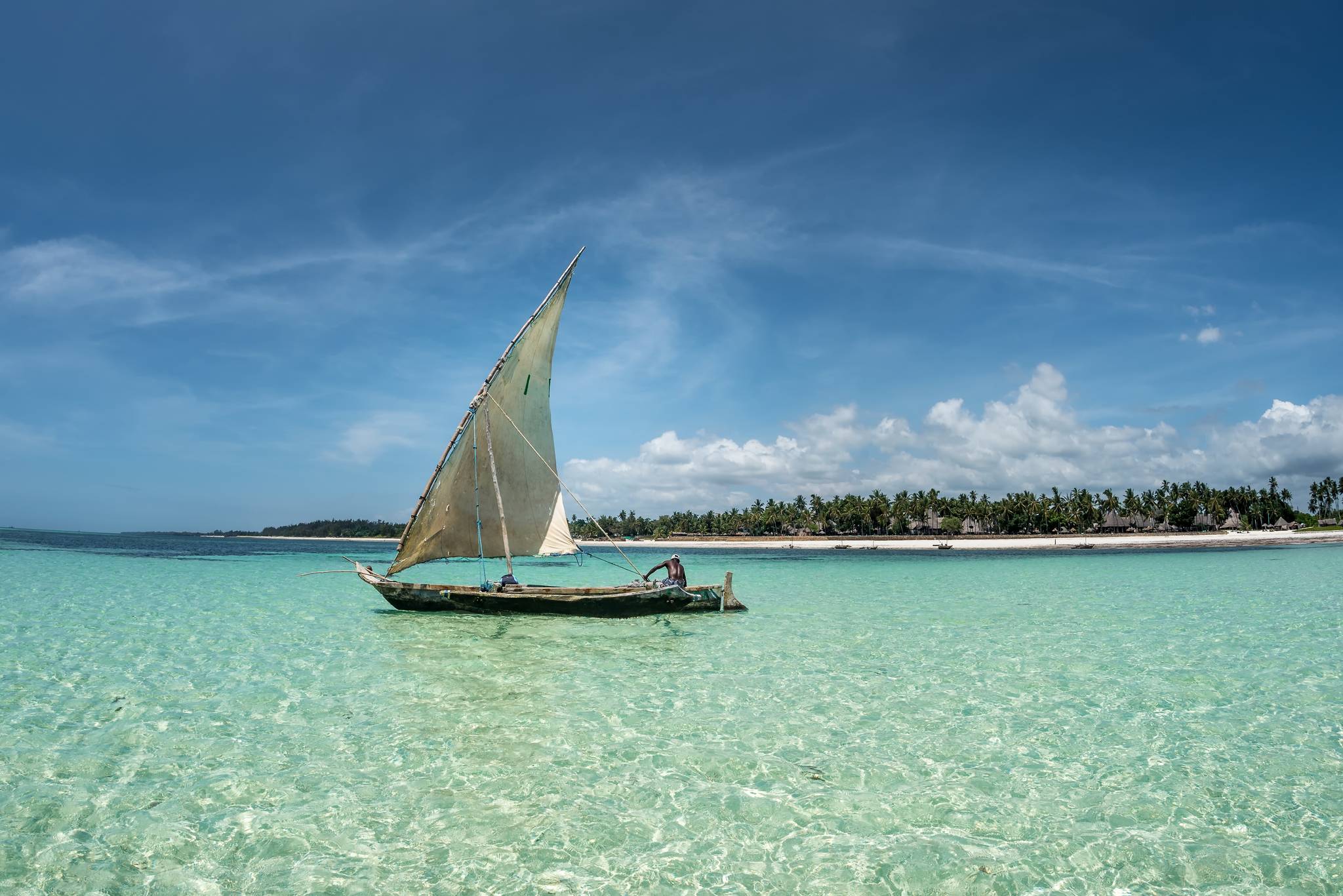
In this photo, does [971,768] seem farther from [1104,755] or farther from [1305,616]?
[1305,616]

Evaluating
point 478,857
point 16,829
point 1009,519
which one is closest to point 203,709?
point 16,829

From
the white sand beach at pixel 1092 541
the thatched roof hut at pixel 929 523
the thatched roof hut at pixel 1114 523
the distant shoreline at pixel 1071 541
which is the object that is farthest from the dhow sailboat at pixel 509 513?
the thatched roof hut at pixel 1114 523

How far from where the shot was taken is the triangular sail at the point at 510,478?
74.3ft

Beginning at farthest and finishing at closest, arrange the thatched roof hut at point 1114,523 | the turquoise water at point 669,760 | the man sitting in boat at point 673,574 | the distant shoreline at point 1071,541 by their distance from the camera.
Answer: the thatched roof hut at point 1114,523 → the distant shoreline at point 1071,541 → the man sitting in boat at point 673,574 → the turquoise water at point 669,760

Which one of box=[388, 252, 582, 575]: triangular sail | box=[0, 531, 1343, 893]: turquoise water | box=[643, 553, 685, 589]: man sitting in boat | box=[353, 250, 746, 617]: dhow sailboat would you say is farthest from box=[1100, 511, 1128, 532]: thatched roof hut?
box=[388, 252, 582, 575]: triangular sail

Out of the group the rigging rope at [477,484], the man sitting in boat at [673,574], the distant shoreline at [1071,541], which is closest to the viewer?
the rigging rope at [477,484]

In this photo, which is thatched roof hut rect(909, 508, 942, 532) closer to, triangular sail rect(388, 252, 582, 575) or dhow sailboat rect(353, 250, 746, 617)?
dhow sailboat rect(353, 250, 746, 617)

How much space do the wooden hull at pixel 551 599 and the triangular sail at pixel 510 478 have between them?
110 cm

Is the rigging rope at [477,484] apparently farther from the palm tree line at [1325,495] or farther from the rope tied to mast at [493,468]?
the palm tree line at [1325,495]

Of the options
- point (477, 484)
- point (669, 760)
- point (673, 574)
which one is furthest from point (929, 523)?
point (669, 760)

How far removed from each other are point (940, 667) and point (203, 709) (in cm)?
1427

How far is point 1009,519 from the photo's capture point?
152 m

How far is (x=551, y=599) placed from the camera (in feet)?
72.7

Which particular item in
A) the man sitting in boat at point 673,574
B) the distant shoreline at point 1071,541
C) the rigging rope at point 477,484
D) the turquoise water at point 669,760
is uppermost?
the rigging rope at point 477,484
